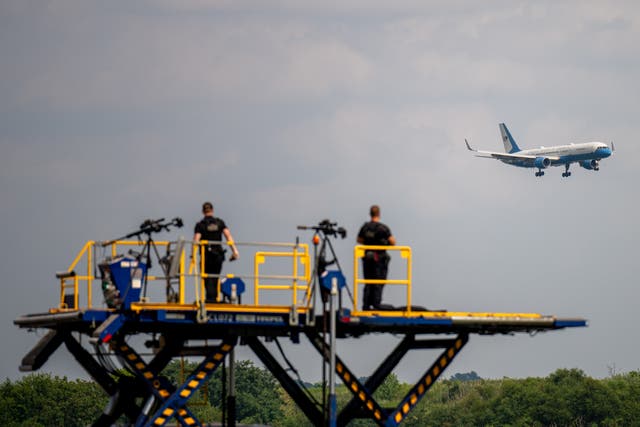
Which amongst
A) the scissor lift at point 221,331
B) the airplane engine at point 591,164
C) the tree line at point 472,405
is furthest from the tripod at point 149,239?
the airplane engine at point 591,164

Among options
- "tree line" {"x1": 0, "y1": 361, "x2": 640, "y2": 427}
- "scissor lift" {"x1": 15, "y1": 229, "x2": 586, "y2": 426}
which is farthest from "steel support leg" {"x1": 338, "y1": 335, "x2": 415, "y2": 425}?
"tree line" {"x1": 0, "y1": 361, "x2": 640, "y2": 427}

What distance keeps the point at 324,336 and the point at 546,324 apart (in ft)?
14.0

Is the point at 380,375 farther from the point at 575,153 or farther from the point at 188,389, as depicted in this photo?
the point at 575,153

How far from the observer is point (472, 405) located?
153m

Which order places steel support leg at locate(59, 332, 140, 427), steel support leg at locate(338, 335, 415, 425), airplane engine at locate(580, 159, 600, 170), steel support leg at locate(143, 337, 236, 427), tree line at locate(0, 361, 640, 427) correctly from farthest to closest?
1. airplane engine at locate(580, 159, 600, 170)
2. tree line at locate(0, 361, 640, 427)
3. steel support leg at locate(338, 335, 415, 425)
4. steel support leg at locate(59, 332, 140, 427)
5. steel support leg at locate(143, 337, 236, 427)

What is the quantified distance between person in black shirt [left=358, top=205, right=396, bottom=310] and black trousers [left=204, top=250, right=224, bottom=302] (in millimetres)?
2532

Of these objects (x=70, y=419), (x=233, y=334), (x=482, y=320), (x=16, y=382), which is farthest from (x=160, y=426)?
(x=16, y=382)

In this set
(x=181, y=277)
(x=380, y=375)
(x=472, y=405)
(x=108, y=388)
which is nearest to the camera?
(x=181, y=277)

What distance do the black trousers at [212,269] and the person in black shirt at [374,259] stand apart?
253 cm

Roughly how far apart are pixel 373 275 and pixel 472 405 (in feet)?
416

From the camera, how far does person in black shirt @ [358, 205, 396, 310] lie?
2800 centimetres

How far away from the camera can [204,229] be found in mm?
28266

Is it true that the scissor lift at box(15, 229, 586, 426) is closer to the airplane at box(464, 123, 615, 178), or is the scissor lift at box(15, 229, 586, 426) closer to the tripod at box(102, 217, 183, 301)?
the tripod at box(102, 217, 183, 301)

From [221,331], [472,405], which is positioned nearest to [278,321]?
[221,331]
